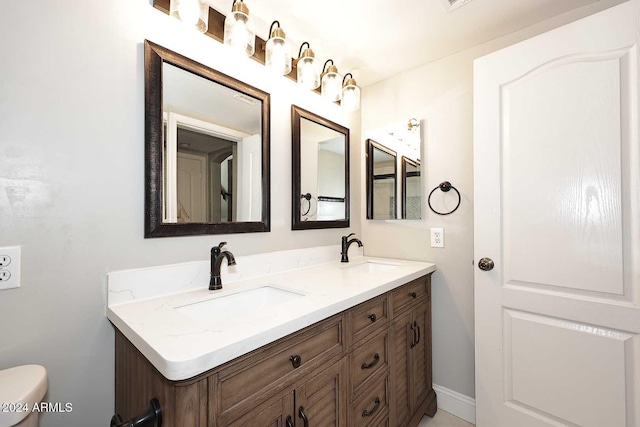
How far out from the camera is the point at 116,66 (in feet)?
3.42

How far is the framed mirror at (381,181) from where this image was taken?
2.04 m

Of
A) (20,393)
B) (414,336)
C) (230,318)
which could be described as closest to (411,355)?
(414,336)

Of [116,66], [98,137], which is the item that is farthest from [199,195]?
[116,66]

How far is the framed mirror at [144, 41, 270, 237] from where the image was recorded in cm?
112

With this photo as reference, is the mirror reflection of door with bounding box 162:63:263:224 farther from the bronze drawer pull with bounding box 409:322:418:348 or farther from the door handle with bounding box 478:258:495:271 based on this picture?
the door handle with bounding box 478:258:495:271

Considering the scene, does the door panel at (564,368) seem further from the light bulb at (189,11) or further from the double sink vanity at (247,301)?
the light bulb at (189,11)

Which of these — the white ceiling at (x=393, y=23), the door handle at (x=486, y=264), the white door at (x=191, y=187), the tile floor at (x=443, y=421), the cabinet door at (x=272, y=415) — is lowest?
the tile floor at (x=443, y=421)

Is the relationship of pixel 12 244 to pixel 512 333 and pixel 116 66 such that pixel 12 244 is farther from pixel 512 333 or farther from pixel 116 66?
pixel 512 333

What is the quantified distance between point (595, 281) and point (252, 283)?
60.7 inches

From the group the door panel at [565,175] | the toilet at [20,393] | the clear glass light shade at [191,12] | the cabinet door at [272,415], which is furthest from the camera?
the door panel at [565,175]

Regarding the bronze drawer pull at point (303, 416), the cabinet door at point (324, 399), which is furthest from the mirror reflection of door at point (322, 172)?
the bronze drawer pull at point (303, 416)

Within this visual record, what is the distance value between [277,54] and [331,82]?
428 millimetres

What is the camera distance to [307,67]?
5.10 feet

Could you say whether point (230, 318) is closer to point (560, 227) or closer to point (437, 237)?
point (437, 237)
